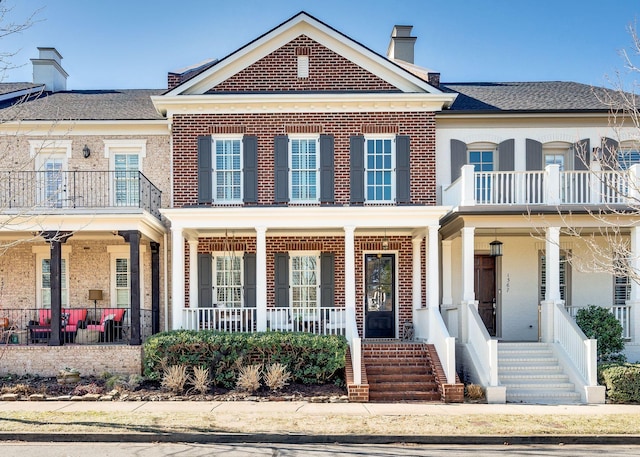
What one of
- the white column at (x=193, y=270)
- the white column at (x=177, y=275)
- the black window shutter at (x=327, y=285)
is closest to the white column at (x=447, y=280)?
the black window shutter at (x=327, y=285)

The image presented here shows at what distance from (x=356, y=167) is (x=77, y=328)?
843 centimetres

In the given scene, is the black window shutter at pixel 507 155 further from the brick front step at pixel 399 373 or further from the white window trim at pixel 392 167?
the brick front step at pixel 399 373

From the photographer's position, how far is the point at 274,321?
15.8 m

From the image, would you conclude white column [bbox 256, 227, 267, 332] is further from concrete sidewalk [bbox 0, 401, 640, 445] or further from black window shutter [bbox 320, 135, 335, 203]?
concrete sidewalk [bbox 0, 401, 640, 445]

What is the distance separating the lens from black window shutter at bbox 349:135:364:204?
53.1ft

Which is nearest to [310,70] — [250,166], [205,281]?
[250,166]

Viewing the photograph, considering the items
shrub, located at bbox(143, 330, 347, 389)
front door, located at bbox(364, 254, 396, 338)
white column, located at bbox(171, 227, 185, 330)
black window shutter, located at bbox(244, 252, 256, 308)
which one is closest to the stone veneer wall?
shrub, located at bbox(143, 330, 347, 389)

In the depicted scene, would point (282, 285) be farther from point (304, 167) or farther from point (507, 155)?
point (507, 155)

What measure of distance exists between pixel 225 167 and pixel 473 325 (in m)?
7.59

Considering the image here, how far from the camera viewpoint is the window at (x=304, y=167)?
53.7 ft

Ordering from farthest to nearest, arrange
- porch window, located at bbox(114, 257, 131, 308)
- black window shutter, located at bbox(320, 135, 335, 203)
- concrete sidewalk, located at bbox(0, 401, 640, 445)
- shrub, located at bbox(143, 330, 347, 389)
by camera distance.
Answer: porch window, located at bbox(114, 257, 131, 308) < black window shutter, located at bbox(320, 135, 335, 203) < shrub, located at bbox(143, 330, 347, 389) < concrete sidewalk, located at bbox(0, 401, 640, 445)

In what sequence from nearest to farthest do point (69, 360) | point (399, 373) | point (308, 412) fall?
point (308, 412) → point (399, 373) → point (69, 360)

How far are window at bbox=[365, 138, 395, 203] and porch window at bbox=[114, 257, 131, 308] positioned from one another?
712cm

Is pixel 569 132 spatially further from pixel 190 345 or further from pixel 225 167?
pixel 190 345
